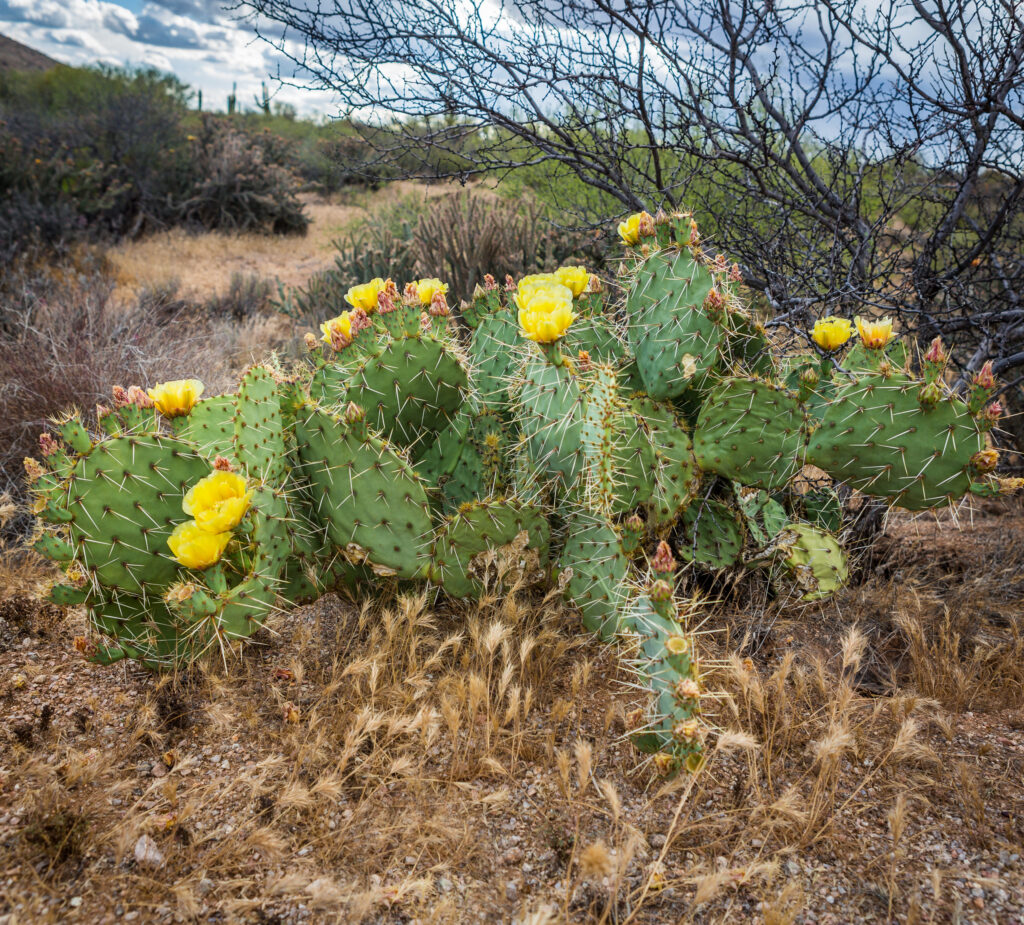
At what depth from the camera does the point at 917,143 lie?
3438mm

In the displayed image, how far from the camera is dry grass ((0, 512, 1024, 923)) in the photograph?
1.50 m

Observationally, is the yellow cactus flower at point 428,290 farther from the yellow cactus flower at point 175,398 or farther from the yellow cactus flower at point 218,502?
the yellow cactus flower at point 218,502

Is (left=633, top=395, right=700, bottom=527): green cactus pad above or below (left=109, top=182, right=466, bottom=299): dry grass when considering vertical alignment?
below

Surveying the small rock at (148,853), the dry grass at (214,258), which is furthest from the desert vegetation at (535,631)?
the dry grass at (214,258)

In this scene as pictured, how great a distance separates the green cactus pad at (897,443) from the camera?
2.13 meters

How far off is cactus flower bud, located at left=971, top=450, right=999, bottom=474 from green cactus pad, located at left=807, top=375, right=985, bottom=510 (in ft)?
0.07

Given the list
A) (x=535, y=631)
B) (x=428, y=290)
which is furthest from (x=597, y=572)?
(x=428, y=290)

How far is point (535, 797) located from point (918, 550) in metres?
2.38

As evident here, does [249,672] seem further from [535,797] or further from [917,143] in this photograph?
[917,143]

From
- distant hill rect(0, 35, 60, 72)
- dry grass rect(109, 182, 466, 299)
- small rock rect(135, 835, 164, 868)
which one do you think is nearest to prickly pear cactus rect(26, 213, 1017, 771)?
small rock rect(135, 835, 164, 868)

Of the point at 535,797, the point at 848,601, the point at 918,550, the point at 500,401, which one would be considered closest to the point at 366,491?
the point at 500,401

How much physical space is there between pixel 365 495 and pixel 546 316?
2.58 feet

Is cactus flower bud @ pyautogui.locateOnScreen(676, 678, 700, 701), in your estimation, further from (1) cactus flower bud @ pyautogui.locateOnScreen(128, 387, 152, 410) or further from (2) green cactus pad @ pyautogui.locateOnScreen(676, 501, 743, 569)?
(1) cactus flower bud @ pyautogui.locateOnScreen(128, 387, 152, 410)

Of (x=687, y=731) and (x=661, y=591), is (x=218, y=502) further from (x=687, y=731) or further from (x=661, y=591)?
(x=687, y=731)
